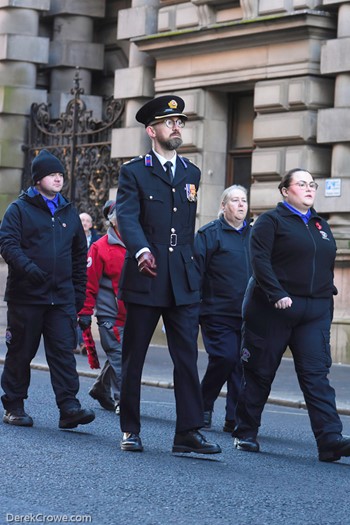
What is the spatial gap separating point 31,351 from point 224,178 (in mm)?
10675

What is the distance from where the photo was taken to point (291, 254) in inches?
367

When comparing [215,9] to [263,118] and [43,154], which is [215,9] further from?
[43,154]

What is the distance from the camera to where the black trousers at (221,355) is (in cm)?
1113

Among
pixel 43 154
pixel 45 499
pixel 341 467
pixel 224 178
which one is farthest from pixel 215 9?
pixel 45 499

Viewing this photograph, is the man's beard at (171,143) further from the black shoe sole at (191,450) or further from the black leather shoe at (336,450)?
the black leather shoe at (336,450)

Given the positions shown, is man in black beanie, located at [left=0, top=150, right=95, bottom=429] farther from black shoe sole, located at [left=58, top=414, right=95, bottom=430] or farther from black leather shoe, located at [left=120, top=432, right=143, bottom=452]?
black leather shoe, located at [left=120, top=432, right=143, bottom=452]

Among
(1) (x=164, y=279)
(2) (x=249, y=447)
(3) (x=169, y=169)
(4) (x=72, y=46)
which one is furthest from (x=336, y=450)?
(4) (x=72, y=46)

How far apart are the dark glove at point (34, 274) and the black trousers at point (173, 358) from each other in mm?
1128

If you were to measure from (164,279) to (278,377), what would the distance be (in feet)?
23.4

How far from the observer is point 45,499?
7145mm

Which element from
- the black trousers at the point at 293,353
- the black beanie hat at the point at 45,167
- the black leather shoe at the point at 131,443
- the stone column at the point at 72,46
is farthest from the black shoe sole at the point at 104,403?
the stone column at the point at 72,46

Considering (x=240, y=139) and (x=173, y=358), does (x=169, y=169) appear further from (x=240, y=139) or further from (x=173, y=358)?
(x=240, y=139)

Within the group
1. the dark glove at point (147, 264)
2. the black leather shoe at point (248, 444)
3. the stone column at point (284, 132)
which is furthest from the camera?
the stone column at point (284, 132)

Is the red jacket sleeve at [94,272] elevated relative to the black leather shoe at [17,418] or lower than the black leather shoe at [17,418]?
elevated
